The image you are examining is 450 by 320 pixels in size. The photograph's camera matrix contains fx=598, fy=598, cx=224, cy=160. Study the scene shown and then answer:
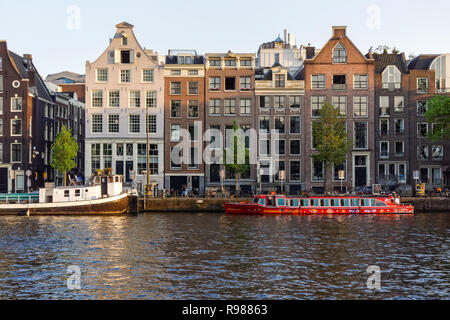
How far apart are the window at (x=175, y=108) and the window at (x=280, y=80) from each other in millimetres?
13779

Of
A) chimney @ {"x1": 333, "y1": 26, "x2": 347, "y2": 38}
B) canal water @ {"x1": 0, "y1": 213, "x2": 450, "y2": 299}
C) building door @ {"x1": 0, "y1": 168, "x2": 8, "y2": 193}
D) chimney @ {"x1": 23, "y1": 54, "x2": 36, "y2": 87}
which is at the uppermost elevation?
chimney @ {"x1": 333, "y1": 26, "x2": 347, "y2": 38}

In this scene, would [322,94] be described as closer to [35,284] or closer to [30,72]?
[30,72]

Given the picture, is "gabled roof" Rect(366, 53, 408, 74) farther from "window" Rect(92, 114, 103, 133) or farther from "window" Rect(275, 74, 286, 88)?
"window" Rect(92, 114, 103, 133)

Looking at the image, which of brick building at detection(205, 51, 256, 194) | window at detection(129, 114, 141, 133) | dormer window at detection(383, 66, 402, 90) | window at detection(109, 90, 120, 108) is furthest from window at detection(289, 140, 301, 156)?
window at detection(109, 90, 120, 108)

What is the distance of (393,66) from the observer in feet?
274

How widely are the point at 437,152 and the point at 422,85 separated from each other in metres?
9.58

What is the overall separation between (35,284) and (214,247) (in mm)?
13752

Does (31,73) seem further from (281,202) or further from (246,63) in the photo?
(281,202)

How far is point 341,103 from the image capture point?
82812 millimetres

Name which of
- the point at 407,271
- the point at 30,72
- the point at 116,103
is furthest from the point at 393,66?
the point at 407,271

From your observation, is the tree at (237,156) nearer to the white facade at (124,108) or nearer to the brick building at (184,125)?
the brick building at (184,125)

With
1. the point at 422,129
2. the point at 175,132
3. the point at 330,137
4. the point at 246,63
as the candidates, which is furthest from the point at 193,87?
the point at 422,129

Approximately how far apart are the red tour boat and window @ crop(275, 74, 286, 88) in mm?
22273

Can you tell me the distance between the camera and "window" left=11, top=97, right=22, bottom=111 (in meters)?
82.8
